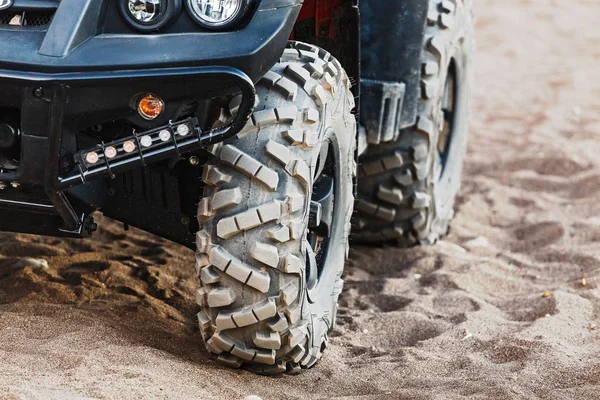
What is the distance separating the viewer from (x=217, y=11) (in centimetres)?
310

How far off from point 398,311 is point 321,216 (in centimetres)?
78

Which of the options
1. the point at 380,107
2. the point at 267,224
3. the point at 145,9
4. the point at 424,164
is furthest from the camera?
the point at 424,164

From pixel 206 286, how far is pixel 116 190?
1.74 ft

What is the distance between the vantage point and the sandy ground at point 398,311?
11.2 ft

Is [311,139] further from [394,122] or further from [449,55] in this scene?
[449,55]

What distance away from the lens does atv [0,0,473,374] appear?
3008mm

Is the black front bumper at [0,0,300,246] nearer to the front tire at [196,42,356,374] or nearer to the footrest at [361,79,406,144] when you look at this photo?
the front tire at [196,42,356,374]

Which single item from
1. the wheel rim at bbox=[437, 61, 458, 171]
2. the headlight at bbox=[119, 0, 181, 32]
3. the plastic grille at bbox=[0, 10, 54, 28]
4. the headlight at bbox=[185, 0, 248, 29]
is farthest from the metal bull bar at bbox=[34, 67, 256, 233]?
the wheel rim at bbox=[437, 61, 458, 171]

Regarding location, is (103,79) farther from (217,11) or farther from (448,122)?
(448,122)

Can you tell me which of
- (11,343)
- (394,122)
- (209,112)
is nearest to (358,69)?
(394,122)

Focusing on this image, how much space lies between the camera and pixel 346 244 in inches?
163

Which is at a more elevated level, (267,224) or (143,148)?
(143,148)

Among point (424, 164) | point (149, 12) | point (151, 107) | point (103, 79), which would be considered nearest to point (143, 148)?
point (151, 107)

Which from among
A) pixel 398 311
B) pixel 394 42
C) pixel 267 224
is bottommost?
pixel 398 311
